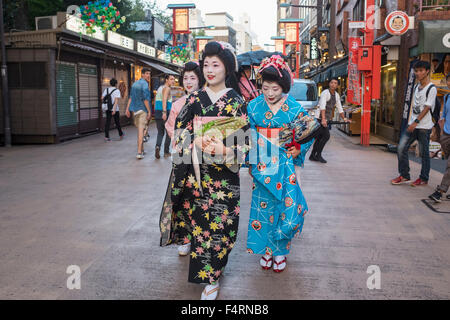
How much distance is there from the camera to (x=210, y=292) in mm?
3021

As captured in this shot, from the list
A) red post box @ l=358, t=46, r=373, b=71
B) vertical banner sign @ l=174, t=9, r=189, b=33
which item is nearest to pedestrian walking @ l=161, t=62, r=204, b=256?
red post box @ l=358, t=46, r=373, b=71

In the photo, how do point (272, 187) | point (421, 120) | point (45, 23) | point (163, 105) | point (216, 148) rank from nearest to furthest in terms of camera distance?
point (216, 148) → point (272, 187) → point (421, 120) → point (163, 105) → point (45, 23)

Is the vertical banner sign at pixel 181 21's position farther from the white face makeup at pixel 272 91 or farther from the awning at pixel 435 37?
the white face makeup at pixel 272 91

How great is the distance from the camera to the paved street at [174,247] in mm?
3188

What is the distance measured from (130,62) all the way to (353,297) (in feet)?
56.2

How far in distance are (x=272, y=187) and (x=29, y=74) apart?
10590 mm

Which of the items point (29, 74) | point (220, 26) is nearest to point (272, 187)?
point (29, 74)

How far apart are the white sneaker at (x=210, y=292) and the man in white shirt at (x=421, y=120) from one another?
15.1 ft

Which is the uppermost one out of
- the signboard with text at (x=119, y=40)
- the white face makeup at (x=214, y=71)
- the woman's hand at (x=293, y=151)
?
the signboard with text at (x=119, y=40)

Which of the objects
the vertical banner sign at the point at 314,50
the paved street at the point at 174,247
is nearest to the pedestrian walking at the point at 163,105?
the paved street at the point at 174,247

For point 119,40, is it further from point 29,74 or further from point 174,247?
point 174,247

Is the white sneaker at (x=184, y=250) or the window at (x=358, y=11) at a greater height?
the window at (x=358, y=11)

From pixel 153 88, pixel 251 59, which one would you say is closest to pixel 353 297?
pixel 251 59

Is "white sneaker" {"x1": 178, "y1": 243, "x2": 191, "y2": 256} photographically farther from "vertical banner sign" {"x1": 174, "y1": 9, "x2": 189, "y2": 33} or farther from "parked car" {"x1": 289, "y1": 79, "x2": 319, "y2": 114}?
"vertical banner sign" {"x1": 174, "y1": 9, "x2": 189, "y2": 33}
